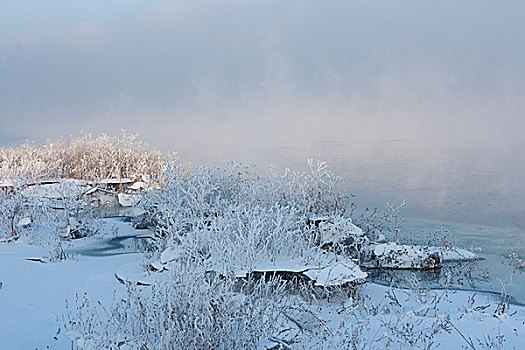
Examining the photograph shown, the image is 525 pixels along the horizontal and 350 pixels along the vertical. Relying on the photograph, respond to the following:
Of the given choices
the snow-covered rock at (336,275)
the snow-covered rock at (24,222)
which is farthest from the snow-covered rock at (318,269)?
the snow-covered rock at (24,222)

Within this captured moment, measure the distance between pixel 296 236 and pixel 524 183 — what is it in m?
15.4

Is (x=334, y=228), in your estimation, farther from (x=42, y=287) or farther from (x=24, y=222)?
(x=24, y=222)

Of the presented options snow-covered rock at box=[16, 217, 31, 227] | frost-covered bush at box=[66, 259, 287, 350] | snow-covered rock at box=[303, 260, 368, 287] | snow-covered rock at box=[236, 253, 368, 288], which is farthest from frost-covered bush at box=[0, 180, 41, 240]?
frost-covered bush at box=[66, 259, 287, 350]

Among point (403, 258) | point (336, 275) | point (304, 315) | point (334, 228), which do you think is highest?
point (334, 228)

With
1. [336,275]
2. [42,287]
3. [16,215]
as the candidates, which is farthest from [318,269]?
[16,215]

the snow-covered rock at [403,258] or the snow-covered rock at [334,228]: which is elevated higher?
the snow-covered rock at [334,228]

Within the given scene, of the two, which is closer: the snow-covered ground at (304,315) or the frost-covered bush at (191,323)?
the frost-covered bush at (191,323)

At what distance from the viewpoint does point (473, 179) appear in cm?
1941

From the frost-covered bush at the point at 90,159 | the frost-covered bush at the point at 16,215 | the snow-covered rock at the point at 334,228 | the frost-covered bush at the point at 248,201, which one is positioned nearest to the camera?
the frost-covered bush at the point at 248,201

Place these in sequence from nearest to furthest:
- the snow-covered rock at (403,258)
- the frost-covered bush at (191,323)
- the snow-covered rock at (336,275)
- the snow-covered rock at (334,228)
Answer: the frost-covered bush at (191,323), the snow-covered rock at (336,275), the snow-covered rock at (334,228), the snow-covered rock at (403,258)

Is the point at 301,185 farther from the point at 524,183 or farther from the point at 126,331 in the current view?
the point at 524,183

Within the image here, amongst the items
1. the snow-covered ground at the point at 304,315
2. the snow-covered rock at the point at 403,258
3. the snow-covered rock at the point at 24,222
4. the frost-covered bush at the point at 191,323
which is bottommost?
the snow-covered rock at the point at 403,258

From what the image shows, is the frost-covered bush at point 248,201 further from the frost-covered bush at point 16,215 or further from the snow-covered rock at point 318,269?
the frost-covered bush at point 16,215

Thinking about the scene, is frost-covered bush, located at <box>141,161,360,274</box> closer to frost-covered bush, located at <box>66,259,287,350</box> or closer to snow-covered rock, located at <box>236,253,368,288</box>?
snow-covered rock, located at <box>236,253,368,288</box>
